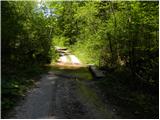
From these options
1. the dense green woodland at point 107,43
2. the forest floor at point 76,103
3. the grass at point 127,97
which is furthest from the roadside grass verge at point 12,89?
the grass at point 127,97

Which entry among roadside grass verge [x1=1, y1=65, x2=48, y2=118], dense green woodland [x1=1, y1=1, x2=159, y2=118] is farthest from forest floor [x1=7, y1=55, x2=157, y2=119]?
dense green woodland [x1=1, y1=1, x2=159, y2=118]

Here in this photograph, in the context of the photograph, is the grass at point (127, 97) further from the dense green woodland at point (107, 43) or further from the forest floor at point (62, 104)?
the forest floor at point (62, 104)

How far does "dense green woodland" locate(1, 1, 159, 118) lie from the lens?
12477 millimetres

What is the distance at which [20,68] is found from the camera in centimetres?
1716

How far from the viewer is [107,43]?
17.7 m

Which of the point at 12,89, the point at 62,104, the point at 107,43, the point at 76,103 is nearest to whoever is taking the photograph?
the point at 62,104

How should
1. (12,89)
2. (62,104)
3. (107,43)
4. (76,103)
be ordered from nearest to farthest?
(62,104)
(76,103)
(12,89)
(107,43)

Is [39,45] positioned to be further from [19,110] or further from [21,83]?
[19,110]

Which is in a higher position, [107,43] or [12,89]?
[107,43]

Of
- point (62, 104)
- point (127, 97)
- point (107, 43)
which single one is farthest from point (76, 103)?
point (107, 43)

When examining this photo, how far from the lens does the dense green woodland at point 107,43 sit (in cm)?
1248

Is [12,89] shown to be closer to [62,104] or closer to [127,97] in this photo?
[62,104]

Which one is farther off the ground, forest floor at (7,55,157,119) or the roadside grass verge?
the roadside grass verge

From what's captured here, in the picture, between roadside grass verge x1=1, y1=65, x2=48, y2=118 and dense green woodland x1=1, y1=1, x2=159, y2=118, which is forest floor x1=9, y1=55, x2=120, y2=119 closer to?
roadside grass verge x1=1, y1=65, x2=48, y2=118
